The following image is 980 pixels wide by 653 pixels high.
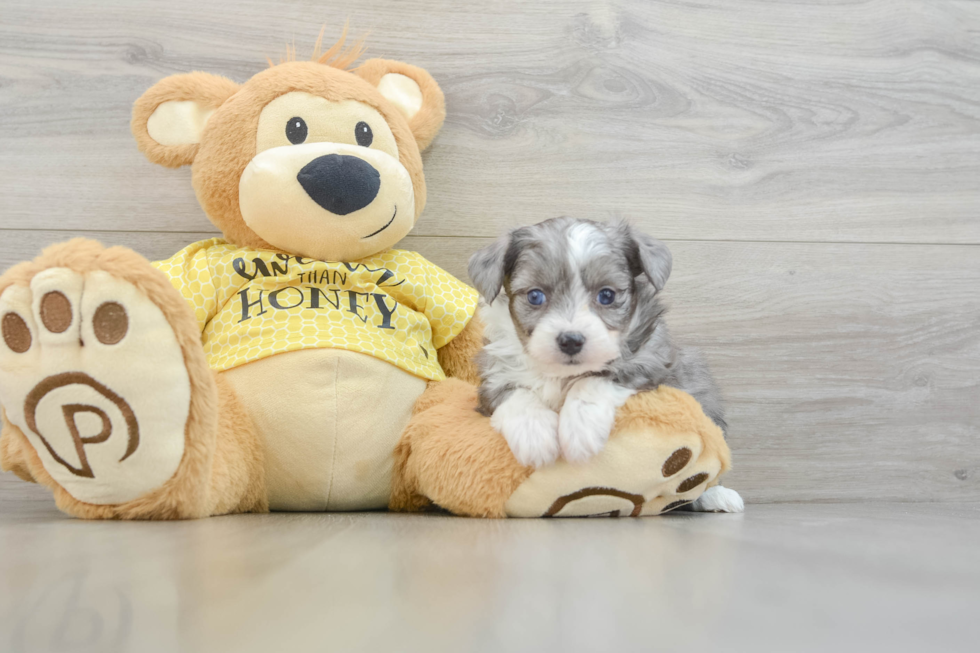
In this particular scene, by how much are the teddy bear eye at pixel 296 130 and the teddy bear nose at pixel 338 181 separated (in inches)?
4.5

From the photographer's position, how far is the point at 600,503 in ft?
4.20

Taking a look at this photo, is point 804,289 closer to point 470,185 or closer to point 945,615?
point 470,185

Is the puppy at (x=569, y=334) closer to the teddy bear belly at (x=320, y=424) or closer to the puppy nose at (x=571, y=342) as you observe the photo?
the puppy nose at (x=571, y=342)

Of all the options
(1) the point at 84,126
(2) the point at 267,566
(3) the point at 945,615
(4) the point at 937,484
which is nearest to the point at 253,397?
(2) the point at 267,566

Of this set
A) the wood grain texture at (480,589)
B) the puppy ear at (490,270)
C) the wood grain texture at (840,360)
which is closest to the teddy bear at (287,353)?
the wood grain texture at (480,589)

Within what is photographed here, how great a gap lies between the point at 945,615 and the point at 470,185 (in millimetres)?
1534

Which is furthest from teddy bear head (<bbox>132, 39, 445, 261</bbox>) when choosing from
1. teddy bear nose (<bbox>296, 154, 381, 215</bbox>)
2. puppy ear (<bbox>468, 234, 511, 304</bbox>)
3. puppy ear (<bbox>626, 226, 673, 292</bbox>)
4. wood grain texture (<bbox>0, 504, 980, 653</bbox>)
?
wood grain texture (<bbox>0, 504, 980, 653</bbox>)

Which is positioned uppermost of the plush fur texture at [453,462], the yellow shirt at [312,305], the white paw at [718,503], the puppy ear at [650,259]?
the puppy ear at [650,259]

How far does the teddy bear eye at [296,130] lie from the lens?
1.52m

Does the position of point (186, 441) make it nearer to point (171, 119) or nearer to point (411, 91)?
point (171, 119)

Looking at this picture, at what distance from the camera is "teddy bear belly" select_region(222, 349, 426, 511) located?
4.61 ft

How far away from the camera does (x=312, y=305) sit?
4.96 ft

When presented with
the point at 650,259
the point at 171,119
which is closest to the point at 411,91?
the point at 171,119

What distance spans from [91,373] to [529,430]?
27.8 inches
